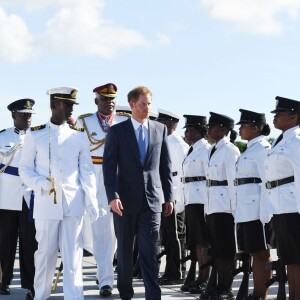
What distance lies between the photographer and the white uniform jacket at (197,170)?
9984mm

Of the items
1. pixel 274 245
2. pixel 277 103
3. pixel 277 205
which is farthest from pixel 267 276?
pixel 277 103

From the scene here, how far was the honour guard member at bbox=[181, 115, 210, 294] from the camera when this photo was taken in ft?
32.7

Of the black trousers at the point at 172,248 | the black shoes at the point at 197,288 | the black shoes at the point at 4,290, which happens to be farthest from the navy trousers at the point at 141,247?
the black trousers at the point at 172,248

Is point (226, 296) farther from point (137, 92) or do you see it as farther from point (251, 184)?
point (137, 92)

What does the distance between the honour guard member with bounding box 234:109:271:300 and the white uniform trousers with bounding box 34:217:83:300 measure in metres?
1.59

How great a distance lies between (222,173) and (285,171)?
4.95ft

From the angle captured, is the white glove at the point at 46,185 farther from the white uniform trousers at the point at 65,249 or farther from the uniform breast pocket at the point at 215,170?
the uniform breast pocket at the point at 215,170

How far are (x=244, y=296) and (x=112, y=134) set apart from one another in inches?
83.8

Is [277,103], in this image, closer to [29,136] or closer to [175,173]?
[29,136]

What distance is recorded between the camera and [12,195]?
32.3ft

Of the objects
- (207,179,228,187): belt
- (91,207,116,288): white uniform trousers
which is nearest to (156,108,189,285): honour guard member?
(91,207,116,288): white uniform trousers

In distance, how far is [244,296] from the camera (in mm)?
8961

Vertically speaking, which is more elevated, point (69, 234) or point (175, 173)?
point (175, 173)

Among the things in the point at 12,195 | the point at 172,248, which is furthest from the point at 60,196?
the point at 172,248
